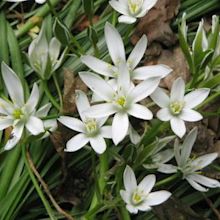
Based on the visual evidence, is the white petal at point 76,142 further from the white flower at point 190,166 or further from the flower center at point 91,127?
the white flower at point 190,166

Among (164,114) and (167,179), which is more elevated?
(164,114)

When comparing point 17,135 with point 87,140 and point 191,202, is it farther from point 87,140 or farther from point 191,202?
point 191,202

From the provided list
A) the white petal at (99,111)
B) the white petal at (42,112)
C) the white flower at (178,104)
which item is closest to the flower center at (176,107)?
the white flower at (178,104)

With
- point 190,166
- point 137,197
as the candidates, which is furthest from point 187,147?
point 137,197

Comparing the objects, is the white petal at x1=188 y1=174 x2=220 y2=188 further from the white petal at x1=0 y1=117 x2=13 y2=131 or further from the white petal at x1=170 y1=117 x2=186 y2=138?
the white petal at x1=0 y1=117 x2=13 y2=131

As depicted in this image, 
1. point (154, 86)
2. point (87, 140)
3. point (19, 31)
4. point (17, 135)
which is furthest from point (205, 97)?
point (19, 31)

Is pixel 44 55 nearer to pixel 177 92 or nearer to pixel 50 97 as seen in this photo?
pixel 50 97

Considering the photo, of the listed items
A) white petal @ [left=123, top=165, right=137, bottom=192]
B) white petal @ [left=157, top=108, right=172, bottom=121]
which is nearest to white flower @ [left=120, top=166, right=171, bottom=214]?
white petal @ [left=123, top=165, right=137, bottom=192]
